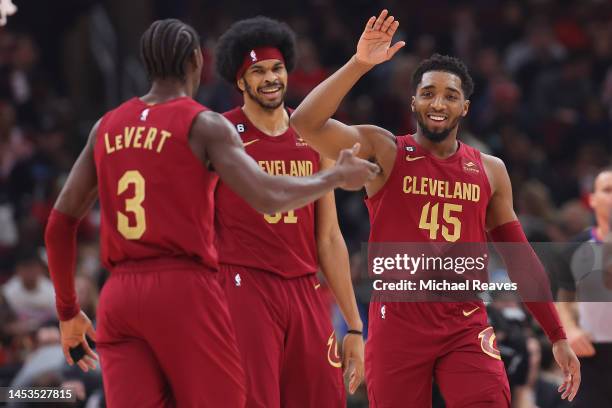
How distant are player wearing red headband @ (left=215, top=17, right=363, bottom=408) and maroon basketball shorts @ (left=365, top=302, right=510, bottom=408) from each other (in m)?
0.27

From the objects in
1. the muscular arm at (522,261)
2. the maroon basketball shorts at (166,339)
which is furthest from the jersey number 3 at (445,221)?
the maroon basketball shorts at (166,339)

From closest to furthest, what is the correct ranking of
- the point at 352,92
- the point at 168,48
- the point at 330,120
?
the point at 168,48
the point at 330,120
the point at 352,92

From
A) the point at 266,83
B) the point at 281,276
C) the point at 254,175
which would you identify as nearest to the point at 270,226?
the point at 281,276

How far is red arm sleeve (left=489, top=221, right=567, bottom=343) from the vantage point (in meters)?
7.01

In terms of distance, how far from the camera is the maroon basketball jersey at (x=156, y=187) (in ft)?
17.7

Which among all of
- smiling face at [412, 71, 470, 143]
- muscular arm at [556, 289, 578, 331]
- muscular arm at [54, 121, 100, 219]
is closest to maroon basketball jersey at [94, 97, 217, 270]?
muscular arm at [54, 121, 100, 219]

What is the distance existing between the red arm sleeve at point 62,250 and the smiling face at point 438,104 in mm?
2182

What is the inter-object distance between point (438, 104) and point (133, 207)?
2174mm

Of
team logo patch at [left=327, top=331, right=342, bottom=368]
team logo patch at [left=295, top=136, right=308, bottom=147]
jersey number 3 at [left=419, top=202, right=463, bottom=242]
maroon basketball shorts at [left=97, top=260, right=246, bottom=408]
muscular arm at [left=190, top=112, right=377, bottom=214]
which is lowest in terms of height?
maroon basketball shorts at [left=97, top=260, right=246, bottom=408]

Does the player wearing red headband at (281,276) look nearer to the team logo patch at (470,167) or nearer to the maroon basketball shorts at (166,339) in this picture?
the team logo patch at (470,167)

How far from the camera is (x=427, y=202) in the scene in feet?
22.2

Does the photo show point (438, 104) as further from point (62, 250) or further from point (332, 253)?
point (62, 250)

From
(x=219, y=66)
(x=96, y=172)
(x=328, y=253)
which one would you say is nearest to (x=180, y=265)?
(x=96, y=172)

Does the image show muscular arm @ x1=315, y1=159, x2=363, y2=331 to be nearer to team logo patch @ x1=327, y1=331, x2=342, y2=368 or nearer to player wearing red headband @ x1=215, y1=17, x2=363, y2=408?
player wearing red headband @ x1=215, y1=17, x2=363, y2=408
